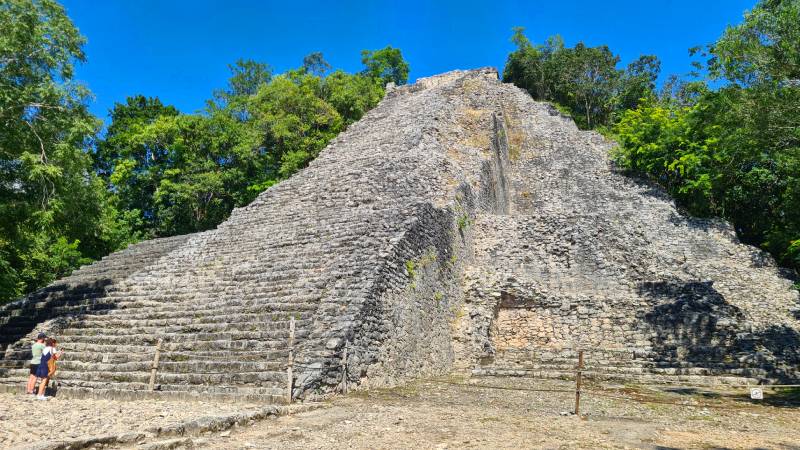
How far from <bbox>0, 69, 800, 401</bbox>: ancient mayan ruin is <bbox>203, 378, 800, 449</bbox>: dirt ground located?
1161 mm

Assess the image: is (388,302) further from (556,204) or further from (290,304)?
(556,204)

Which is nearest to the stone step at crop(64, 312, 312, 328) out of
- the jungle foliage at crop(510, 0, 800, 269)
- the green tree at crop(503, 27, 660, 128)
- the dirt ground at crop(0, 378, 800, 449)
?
the dirt ground at crop(0, 378, 800, 449)

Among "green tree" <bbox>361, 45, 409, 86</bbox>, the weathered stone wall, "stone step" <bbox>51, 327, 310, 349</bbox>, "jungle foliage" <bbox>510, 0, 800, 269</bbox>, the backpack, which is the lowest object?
the backpack

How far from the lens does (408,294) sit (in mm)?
10492

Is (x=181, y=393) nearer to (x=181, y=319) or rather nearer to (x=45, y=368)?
(x=45, y=368)

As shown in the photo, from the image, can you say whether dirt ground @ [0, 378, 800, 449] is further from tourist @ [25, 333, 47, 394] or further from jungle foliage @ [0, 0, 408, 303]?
jungle foliage @ [0, 0, 408, 303]

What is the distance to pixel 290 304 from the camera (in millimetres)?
9461

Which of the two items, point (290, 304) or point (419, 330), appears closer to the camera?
point (290, 304)

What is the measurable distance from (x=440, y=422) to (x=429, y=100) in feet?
60.7

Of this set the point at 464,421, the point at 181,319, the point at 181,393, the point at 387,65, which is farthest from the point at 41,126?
the point at 387,65

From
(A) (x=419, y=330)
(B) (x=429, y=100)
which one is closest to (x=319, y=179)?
(A) (x=419, y=330)

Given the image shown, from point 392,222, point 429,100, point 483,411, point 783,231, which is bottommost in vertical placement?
point 483,411

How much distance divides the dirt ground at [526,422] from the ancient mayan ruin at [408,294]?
1161 mm

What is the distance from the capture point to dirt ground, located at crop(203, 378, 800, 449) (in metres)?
5.20
